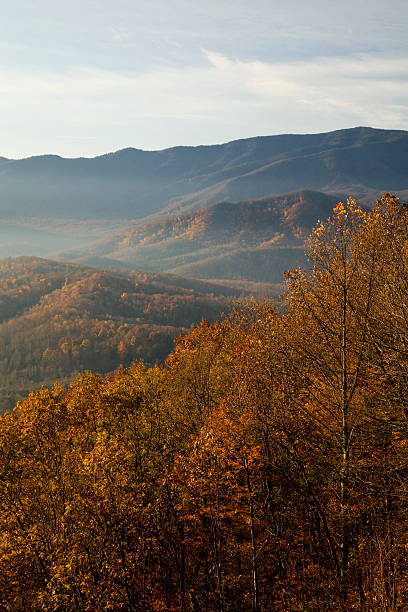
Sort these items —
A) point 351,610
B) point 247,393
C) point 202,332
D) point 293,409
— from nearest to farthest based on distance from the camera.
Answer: point 351,610 → point 293,409 → point 247,393 → point 202,332

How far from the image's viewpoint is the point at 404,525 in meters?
16.6

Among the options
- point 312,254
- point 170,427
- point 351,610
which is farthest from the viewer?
point 170,427

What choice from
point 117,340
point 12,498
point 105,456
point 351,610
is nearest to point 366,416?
point 351,610

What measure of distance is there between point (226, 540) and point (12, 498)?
11.6m

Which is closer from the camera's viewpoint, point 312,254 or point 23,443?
point 312,254

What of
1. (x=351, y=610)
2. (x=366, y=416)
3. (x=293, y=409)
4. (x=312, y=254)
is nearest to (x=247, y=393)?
(x=293, y=409)

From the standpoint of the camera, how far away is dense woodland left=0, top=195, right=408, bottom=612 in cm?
1650

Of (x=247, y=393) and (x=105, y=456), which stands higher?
(x=247, y=393)

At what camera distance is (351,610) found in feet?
51.6

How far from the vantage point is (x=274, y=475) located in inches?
953

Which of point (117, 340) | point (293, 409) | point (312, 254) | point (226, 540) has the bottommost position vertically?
point (117, 340)

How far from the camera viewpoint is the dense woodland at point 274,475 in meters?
16.5

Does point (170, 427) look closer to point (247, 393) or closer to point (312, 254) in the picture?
point (247, 393)

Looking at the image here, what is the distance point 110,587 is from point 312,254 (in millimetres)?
15916
